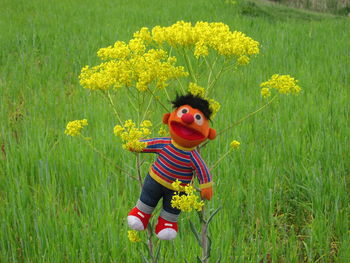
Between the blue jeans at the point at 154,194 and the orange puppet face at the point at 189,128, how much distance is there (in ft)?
0.37

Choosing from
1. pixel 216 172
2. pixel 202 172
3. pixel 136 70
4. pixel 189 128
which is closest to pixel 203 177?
pixel 202 172

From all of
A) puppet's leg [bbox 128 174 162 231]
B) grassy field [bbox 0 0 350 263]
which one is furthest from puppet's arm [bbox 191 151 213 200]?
grassy field [bbox 0 0 350 263]

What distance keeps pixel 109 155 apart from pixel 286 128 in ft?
4.18

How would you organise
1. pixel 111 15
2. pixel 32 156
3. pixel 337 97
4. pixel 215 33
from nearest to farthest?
pixel 215 33 → pixel 32 156 → pixel 337 97 → pixel 111 15

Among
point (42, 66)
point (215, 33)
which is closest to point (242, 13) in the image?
point (42, 66)

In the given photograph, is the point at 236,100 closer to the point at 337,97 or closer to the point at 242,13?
the point at 337,97

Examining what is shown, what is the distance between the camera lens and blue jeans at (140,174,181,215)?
3.01 feet

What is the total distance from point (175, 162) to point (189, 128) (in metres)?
0.09

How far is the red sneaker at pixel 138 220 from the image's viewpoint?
3.00 feet

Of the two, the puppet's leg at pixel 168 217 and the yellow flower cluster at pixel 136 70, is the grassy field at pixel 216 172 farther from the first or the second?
the yellow flower cluster at pixel 136 70

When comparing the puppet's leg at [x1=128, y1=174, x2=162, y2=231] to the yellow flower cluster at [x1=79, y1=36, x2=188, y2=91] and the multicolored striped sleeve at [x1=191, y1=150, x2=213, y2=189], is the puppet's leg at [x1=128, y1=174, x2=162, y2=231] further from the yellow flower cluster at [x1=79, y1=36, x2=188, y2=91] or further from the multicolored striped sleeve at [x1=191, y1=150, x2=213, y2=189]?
the yellow flower cluster at [x1=79, y1=36, x2=188, y2=91]

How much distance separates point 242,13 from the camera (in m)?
8.55

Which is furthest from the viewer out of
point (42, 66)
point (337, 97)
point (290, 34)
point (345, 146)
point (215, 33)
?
point (290, 34)

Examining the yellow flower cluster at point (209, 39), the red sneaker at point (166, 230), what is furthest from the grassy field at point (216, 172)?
the yellow flower cluster at point (209, 39)
